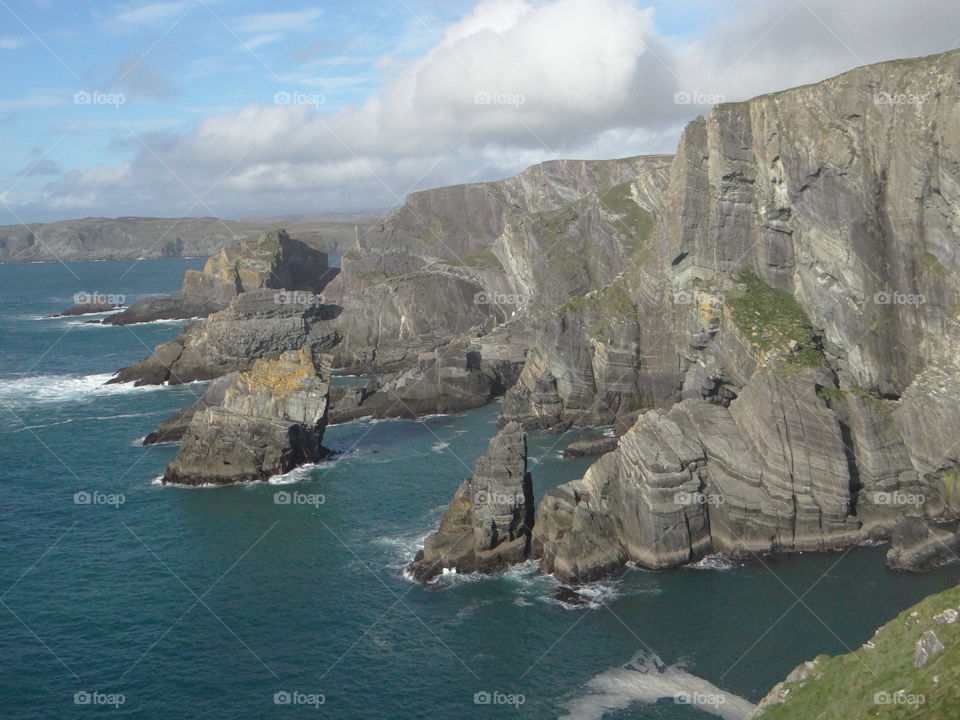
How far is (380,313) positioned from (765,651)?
77180 mm

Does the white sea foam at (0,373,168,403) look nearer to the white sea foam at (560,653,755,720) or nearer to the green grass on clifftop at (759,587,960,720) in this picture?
the white sea foam at (560,653,755,720)

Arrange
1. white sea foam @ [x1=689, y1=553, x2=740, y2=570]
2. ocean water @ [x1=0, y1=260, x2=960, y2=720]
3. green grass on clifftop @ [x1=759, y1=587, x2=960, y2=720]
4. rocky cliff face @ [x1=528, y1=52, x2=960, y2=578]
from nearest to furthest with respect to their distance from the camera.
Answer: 1. green grass on clifftop @ [x1=759, y1=587, x2=960, y2=720]
2. ocean water @ [x1=0, y1=260, x2=960, y2=720]
3. white sea foam @ [x1=689, y1=553, x2=740, y2=570]
4. rocky cliff face @ [x1=528, y1=52, x2=960, y2=578]

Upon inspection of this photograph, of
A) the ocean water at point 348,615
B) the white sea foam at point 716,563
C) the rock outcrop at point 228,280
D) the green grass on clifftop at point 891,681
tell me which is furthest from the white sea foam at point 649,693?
the rock outcrop at point 228,280

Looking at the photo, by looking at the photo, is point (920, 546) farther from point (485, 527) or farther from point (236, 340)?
point (236, 340)

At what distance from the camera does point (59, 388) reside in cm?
9631

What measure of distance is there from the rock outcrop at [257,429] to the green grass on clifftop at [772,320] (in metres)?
31.8

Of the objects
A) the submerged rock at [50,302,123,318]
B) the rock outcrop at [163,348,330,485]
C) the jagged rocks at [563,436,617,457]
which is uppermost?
the submerged rock at [50,302,123,318]

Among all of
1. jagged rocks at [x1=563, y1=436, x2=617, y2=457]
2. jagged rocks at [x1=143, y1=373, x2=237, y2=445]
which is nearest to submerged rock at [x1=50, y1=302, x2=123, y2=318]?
jagged rocks at [x1=143, y1=373, x2=237, y2=445]

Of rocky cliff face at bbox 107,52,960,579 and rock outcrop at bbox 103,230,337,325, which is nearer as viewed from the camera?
rocky cliff face at bbox 107,52,960,579

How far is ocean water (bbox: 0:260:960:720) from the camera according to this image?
36844 mm

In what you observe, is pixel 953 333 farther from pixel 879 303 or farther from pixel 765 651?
pixel 765 651

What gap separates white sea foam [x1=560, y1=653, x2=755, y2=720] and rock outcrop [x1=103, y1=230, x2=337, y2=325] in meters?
107

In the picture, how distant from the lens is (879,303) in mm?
56812

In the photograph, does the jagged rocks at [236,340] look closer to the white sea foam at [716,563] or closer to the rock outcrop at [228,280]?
the rock outcrop at [228,280]
